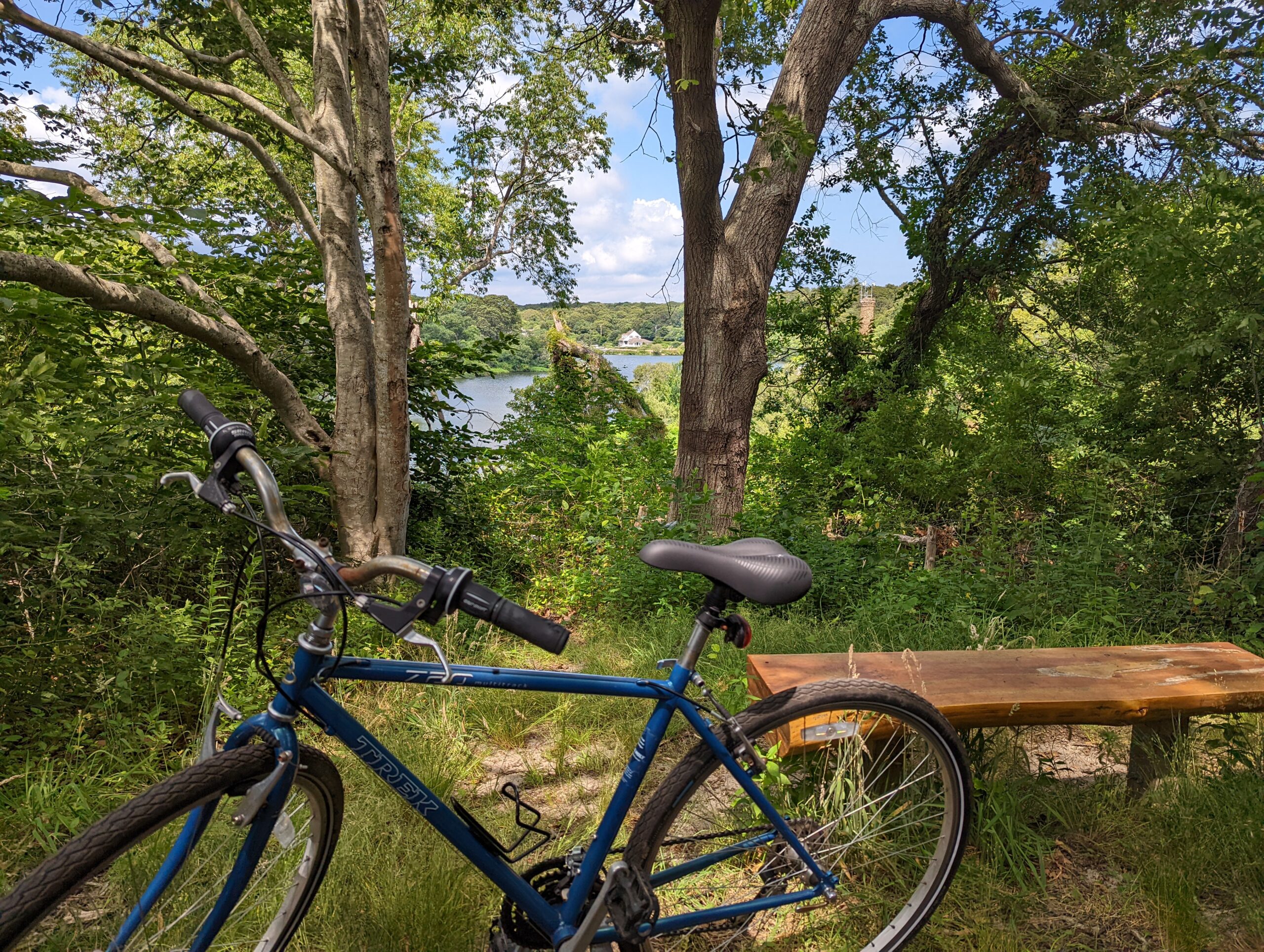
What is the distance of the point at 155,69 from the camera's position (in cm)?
327

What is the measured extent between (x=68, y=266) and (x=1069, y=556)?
17.3 feet

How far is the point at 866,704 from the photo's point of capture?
1696 millimetres

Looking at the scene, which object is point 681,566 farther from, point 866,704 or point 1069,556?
point 1069,556

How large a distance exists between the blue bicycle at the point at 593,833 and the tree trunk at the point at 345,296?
8.45 feet

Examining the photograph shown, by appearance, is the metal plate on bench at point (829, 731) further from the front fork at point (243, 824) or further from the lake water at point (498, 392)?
the lake water at point (498, 392)

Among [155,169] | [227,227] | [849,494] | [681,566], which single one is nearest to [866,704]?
[681,566]

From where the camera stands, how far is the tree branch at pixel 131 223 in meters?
3.11

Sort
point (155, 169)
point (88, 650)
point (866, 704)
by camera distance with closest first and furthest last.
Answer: point (866, 704) < point (88, 650) < point (155, 169)

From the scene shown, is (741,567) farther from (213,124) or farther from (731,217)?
(213,124)

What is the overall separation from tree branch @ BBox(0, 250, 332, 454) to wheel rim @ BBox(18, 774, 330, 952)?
241 cm

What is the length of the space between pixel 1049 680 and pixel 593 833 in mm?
1596

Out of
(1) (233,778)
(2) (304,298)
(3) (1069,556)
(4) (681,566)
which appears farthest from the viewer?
(2) (304,298)

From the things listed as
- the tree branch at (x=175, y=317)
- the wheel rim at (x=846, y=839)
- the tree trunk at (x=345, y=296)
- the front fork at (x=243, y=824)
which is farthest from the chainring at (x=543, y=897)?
the tree trunk at (x=345, y=296)

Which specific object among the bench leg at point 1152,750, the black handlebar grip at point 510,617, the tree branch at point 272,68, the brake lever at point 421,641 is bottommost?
the bench leg at point 1152,750
